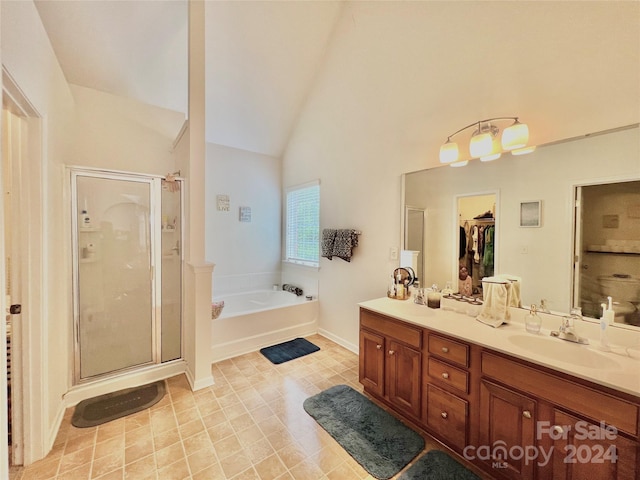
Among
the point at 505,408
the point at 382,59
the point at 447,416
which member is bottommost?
the point at 447,416

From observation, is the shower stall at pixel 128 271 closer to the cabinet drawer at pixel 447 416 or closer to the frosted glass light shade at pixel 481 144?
the cabinet drawer at pixel 447 416

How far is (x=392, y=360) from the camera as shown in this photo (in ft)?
6.58

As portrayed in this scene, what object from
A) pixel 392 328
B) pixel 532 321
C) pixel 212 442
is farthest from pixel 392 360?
pixel 212 442

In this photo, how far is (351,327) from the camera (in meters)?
3.07

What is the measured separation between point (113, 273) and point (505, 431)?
3388 mm

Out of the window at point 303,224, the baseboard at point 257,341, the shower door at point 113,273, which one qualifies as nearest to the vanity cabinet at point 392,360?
the baseboard at point 257,341

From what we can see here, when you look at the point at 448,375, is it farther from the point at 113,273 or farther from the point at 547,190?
the point at 113,273

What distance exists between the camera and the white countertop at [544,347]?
1135 millimetres

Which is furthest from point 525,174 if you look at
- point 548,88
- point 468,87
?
point 468,87

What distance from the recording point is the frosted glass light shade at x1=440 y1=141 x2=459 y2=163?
6.64ft

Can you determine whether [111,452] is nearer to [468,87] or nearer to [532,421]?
[532,421]

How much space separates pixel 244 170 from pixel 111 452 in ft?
11.2

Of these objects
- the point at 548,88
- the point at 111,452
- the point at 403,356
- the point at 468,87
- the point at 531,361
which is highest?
the point at 468,87

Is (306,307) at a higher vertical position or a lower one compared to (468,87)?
lower
